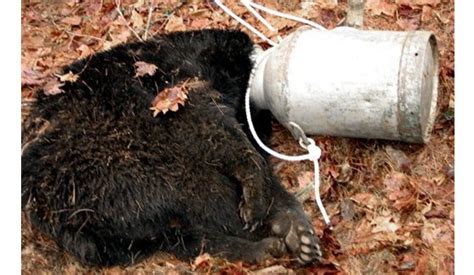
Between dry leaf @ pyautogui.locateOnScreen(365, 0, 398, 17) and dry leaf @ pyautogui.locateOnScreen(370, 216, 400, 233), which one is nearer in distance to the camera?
dry leaf @ pyautogui.locateOnScreen(370, 216, 400, 233)

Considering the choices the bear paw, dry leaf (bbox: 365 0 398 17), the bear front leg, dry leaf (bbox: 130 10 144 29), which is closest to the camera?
the bear paw

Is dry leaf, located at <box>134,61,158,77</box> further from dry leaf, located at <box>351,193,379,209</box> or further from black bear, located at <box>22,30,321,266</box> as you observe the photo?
dry leaf, located at <box>351,193,379,209</box>

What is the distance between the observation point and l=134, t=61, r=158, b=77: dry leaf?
529cm

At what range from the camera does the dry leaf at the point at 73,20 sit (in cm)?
716

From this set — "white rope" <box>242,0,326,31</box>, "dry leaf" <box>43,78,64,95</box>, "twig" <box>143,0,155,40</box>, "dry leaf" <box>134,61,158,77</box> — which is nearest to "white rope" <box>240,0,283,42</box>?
"white rope" <box>242,0,326,31</box>

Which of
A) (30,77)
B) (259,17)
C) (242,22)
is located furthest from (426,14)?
(30,77)

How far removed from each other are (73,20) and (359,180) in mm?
3230

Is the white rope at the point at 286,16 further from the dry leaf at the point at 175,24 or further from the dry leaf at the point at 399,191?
the dry leaf at the point at 399,191

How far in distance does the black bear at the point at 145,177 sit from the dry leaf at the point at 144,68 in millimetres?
24

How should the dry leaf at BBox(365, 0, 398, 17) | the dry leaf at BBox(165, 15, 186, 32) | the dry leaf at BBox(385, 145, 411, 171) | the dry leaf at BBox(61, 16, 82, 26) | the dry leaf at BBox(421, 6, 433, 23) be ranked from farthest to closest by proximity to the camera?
the dry leaf at BBox(61, 16, 82, 26), the dry leaf at BBox(165, 15, 186, 32), the dry leaf at BBox(365, 0, 398, 17), the dry leaf at BBox(421, 6, 433, 23), the dry leaf at BBox(385, 145, 411, 171)

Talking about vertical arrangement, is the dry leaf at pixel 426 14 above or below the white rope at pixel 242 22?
above

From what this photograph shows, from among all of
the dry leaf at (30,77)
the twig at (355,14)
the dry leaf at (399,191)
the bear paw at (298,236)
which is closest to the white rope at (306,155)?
the bear paw at (298,236)

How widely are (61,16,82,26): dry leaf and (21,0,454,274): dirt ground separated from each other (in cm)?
27
